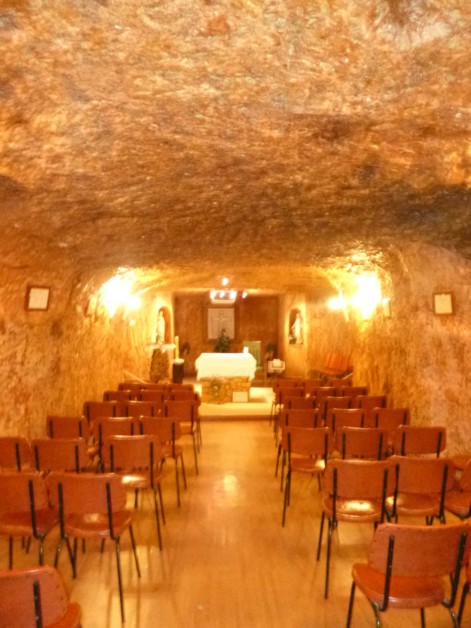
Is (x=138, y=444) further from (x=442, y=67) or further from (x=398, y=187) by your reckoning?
(x=442, y=67)

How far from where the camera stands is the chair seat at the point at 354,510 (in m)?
3.79

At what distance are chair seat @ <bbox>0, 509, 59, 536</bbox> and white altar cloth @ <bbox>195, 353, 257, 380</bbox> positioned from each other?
778 centimetres

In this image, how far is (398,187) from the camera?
4543 mm

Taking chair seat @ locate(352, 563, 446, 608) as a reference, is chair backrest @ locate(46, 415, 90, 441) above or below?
above

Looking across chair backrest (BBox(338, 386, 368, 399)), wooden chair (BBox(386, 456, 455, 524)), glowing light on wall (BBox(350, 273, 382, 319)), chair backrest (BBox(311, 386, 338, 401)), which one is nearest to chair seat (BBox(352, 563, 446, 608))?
wooden chair (BBox(386, 456, 455, 524))

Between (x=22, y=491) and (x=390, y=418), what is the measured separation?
4222mm

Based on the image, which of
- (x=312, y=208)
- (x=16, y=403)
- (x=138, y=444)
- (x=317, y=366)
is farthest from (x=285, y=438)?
(x=317, y=366)

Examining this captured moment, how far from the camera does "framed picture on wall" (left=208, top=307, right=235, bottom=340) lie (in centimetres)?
1911

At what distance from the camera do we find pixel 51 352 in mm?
6852

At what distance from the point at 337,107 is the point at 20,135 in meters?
1.82

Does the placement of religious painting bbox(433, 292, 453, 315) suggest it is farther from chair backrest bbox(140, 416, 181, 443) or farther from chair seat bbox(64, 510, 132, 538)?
chair seat bbox(64, 510, 132, 538)

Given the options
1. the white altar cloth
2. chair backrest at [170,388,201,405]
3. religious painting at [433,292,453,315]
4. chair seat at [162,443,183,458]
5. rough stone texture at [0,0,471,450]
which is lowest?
chair seat at [162,443,183,458]

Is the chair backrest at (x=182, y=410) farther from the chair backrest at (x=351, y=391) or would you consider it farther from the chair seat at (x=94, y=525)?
the chair seat at (x=94, y=525)

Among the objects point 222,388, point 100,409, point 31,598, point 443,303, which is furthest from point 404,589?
point 222,388
